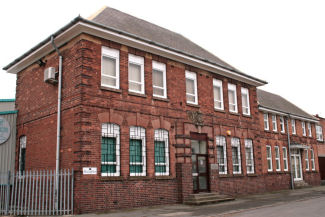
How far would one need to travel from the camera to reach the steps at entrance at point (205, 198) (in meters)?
15.7

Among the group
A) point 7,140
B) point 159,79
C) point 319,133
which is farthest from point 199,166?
point 319,133

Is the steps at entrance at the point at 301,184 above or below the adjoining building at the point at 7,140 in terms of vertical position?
below

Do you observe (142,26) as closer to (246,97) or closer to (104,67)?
(104,67)

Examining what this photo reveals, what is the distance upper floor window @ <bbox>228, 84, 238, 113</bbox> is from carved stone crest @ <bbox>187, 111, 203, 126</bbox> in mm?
3475

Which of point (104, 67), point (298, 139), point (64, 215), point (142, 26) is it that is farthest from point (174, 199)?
point (298, 139)

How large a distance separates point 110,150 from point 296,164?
65.5 ft

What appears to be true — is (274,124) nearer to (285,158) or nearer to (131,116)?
(285,158)

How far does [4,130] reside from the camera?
1703 centimetres

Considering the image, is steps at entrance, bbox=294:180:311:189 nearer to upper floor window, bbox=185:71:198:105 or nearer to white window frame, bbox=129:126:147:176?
upper floor window, bbox=185:71:198:105

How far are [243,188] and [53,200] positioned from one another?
11171 millimetres

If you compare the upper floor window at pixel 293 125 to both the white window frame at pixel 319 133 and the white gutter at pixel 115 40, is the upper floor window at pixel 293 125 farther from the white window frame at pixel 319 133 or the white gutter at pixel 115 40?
the white gutter at pixel 115 40

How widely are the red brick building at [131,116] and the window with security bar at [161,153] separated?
0.15 ft

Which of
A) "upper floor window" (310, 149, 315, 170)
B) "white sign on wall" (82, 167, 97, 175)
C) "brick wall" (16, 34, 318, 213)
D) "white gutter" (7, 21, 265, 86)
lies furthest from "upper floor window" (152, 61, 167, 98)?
"upper floor window" (310, 149, 315, 170)

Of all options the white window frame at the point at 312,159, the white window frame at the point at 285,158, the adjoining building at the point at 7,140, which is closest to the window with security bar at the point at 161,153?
the adjoining building at the point at 7,140
